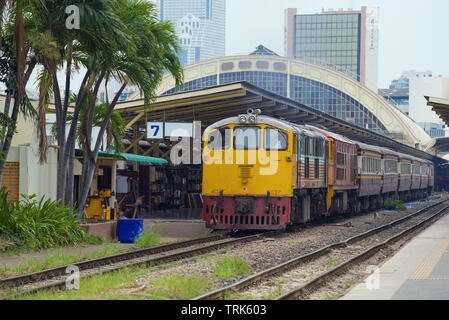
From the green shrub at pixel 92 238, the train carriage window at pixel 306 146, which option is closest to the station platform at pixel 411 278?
the train carriage window at pixel 306 146

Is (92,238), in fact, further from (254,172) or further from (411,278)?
(411,278)

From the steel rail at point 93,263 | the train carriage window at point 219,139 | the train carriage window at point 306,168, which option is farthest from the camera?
the train carriage window at point 306,168

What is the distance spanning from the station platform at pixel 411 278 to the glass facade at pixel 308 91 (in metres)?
80.4

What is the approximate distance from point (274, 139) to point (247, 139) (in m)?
0.77

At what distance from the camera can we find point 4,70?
15844 millimetres

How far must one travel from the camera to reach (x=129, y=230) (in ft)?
57.3

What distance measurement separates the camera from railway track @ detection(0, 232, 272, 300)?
1018 centimetres

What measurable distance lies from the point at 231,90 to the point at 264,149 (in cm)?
474

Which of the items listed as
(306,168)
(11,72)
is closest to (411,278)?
(306,168)

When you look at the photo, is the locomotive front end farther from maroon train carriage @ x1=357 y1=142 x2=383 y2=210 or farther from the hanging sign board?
maroon train carriage @ x1=357 y1=142 x2=383 y2=210

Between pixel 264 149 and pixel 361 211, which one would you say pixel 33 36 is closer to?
pixel 264 149

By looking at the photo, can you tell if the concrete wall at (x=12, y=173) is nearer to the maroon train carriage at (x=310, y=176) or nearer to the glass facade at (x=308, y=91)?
the maroon train carriage at (x=310, y=176)

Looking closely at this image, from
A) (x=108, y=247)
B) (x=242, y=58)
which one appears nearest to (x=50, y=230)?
(x=108, y=247)

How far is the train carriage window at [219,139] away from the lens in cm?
1891
